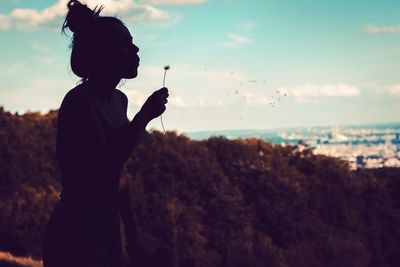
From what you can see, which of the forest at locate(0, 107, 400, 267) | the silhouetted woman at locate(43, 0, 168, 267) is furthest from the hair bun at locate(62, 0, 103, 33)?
the forest at locate(0, 107, 400, 267)

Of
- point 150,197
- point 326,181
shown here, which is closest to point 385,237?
point 326,181

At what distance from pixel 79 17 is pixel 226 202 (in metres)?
30.0

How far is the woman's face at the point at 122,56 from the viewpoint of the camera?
11.6ft

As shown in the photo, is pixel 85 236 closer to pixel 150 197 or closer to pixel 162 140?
pixel 150 197

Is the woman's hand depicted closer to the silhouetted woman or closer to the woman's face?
the silhouetted woman

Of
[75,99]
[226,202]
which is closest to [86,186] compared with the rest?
[75,99]

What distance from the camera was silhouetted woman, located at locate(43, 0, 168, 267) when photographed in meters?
3.36

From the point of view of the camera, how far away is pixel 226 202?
1303 inches

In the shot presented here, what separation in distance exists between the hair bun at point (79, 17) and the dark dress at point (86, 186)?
1.28 ft

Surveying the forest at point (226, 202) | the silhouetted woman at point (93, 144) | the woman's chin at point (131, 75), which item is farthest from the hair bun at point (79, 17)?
the forest at point (226, 202)

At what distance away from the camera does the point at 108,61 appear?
3.54m

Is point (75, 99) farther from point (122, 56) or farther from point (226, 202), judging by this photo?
point (226, 202)

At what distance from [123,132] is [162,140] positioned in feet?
105

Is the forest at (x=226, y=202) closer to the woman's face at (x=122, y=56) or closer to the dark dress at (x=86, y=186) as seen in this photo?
the dark dress at (x=86, y=186)
